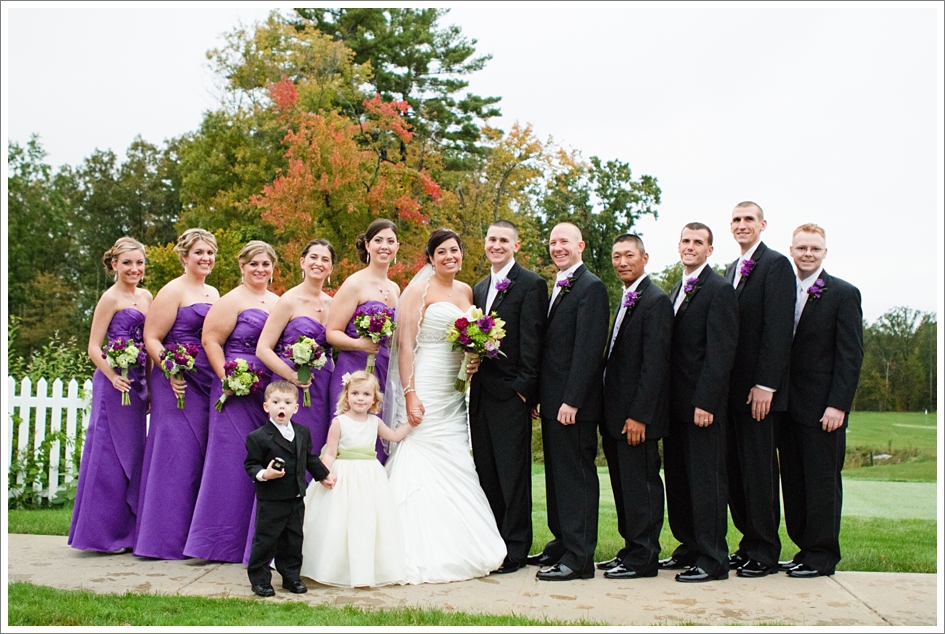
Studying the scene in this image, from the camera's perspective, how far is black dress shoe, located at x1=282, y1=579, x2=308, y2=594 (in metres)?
5.95

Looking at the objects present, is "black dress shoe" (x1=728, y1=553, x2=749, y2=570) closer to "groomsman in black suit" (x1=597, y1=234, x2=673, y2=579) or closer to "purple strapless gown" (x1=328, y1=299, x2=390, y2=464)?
"groomsman in black suit" (x1=597, y1=234, x2=673, y2=579)

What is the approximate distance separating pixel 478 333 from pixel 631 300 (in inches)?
46.6

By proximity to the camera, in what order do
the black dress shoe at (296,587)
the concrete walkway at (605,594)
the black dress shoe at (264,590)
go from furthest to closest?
the black dress shoe at (296,587) → the black dress shoe at (264,590) → the concrete walkway at (605,594)

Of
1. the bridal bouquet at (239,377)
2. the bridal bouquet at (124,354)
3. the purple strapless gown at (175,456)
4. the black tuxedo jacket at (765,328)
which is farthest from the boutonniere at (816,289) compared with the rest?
the bridal bouquet at (124,354)

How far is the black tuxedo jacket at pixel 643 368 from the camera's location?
6305 millimetres

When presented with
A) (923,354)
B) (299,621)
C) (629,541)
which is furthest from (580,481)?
(923,354)

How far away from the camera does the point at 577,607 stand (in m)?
5.58

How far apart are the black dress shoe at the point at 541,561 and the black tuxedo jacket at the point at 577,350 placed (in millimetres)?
1208

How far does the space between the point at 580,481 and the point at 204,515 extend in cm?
307

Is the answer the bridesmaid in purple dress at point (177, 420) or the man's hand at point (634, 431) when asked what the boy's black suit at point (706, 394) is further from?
the bridesmaid in purple dress at point (177, 420)

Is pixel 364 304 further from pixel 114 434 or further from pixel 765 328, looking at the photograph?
pixel 765 328

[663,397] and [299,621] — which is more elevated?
[663,397]

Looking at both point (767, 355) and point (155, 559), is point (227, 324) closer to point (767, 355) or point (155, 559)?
point (155, 559)

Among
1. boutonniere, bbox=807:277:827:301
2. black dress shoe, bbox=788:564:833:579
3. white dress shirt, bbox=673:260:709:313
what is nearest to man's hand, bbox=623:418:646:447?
white dress shirt, bbox=673:260:709:313
